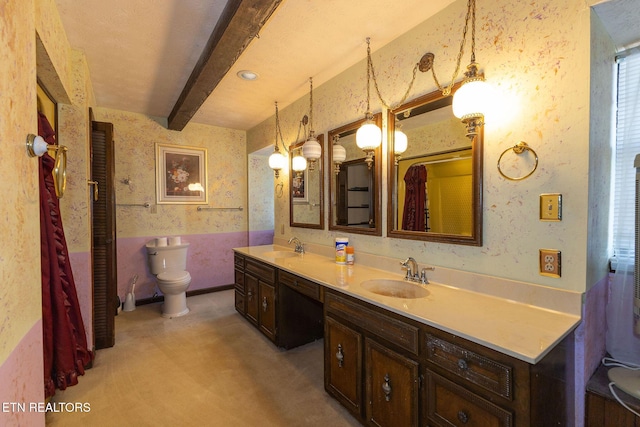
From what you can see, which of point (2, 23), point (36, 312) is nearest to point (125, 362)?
point (36, 312)

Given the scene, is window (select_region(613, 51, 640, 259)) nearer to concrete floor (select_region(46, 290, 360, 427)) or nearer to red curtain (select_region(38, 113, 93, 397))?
concrete floor (select_region(46, 290, 360, 427))

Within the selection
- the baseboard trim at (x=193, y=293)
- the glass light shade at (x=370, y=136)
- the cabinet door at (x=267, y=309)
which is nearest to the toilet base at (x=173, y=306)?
the baseboard trim at (x=193, y=293)

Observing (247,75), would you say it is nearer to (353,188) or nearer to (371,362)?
(353,188)

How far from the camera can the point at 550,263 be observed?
1261 mm

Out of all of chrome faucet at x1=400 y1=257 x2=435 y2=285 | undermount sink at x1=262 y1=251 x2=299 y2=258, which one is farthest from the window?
undermount sink at x1=262 y1=251 x2=299 y2=258

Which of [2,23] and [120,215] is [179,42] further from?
[120,215]

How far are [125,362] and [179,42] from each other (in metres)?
2.44

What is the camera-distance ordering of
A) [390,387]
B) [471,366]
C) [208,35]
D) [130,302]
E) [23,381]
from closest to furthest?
[23,381], [471,366], [390,387], [208,35], [130,302]

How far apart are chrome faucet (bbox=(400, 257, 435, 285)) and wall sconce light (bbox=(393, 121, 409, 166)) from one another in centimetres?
67

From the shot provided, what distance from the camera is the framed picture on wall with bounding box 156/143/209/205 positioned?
3639mm

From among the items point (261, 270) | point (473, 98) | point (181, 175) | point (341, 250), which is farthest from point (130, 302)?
point (473, 98)

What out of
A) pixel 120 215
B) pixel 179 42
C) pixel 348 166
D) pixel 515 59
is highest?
pixel 179 42

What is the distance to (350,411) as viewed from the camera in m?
1.62

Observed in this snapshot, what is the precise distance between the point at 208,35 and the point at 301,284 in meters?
1.81
